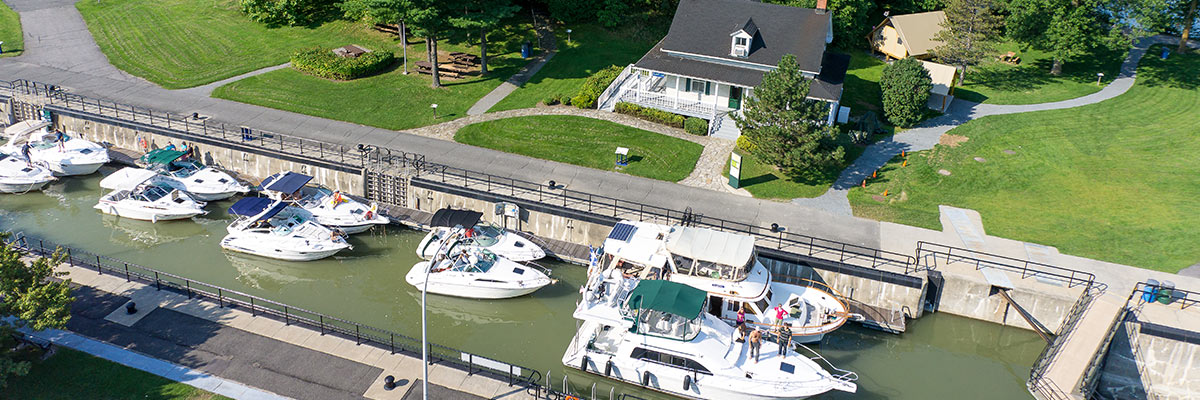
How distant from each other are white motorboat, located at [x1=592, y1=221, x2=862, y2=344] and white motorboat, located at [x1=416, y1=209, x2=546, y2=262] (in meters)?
4.21

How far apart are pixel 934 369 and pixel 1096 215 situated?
14416 mm

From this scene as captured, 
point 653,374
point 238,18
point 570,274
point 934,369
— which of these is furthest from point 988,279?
point 238,18

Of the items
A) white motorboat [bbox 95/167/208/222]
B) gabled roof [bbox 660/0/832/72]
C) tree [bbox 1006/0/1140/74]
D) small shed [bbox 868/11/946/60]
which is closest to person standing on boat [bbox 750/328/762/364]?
gabled roof [bbox 660/0/832/72]

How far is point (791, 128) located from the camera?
142 feet

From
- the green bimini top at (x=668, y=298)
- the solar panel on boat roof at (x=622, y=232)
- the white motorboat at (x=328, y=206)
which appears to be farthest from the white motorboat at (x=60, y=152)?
the green bimini top at (x=668, y=298)

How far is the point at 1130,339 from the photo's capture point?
3334 cm

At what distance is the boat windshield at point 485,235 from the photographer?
39.1 metres

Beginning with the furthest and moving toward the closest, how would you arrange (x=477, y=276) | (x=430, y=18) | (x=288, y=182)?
(x=430, y=18) → (x=288, y=182) → (x=477, y=276)

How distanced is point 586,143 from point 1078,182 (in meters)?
26.1

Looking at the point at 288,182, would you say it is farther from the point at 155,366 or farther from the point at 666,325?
the point at 666,325

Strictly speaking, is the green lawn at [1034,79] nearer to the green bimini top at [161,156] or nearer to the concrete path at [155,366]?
the concrete path at [155,366]

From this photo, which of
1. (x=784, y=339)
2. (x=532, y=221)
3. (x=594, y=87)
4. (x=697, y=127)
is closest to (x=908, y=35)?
(x=697, y=127)

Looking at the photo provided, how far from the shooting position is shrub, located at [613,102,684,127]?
51.0m

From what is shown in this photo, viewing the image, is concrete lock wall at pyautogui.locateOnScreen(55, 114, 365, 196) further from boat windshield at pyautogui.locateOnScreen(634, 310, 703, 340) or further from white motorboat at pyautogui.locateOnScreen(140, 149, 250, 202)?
boat windshield at pyautogui.locateOnScreen(634, 310, 703, 340)
